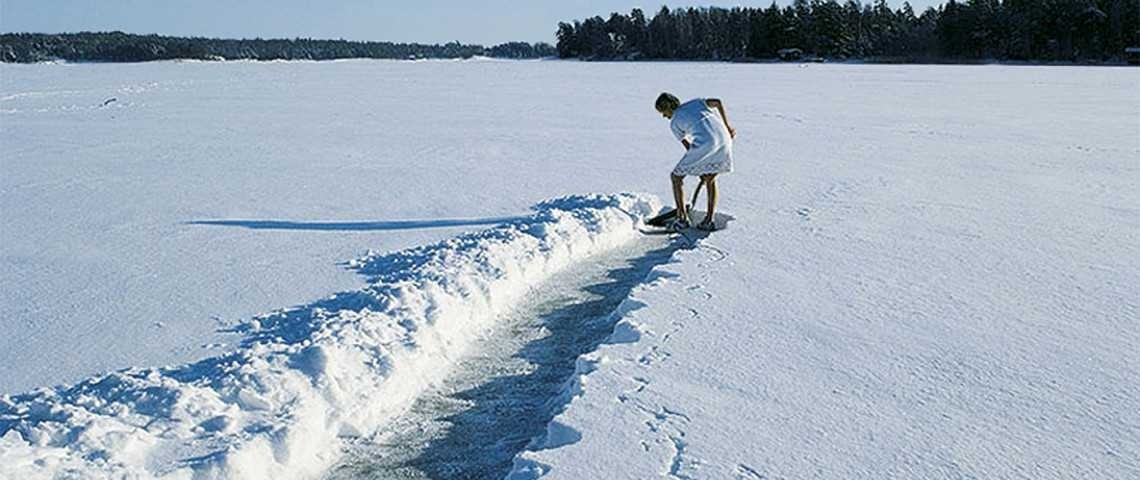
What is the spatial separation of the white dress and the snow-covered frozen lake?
0.55m

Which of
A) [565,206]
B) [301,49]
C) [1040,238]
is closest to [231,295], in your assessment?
[565,206]

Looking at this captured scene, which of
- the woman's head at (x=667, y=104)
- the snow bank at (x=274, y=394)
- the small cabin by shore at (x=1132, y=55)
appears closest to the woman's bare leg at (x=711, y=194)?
the woman's head at (x=667, y=104)

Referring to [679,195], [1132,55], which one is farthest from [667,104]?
[1132,55]

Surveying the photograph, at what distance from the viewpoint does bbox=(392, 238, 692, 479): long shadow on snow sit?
3.54 meters

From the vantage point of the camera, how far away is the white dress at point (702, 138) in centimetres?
753

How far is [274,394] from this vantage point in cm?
384

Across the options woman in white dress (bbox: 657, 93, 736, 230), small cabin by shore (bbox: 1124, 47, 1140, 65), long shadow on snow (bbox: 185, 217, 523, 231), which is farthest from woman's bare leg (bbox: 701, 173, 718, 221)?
small cabin by shore (bbox: 1124, 47, 1140, 65)

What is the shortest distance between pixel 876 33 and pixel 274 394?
282 feet

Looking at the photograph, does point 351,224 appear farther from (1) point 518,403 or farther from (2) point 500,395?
(1) point 518,403

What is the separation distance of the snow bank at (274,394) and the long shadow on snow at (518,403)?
0.33 m

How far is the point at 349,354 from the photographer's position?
430cm

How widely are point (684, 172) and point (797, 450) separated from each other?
447cm

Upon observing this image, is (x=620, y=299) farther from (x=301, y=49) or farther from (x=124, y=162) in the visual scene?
(x=301, y=49)

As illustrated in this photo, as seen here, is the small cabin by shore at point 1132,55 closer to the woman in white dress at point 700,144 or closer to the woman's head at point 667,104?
the woman in white dress at point 700,144
